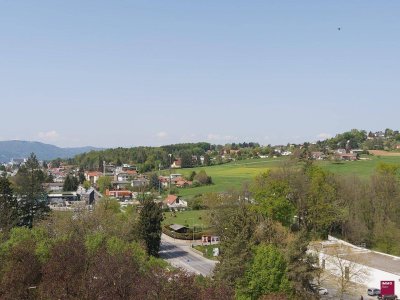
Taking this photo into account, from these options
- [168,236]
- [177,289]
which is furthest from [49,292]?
[168,236]

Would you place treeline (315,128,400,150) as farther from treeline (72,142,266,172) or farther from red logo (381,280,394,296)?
red logo (381,280,394,296)

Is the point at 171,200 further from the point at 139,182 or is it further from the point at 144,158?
the point at 144,158

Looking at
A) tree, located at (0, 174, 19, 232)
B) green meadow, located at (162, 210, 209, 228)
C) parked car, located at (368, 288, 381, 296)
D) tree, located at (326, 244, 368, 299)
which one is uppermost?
tree, located at (0, 174, 19, 232)

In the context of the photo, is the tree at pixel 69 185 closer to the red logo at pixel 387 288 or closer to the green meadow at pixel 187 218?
the green meadow at pixel 187 218

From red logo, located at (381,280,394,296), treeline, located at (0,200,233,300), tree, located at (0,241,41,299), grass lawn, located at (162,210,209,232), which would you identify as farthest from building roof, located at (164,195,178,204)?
tree, located at (0,241,41,299)

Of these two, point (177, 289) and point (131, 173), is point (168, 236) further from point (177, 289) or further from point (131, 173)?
point (131, 173)
